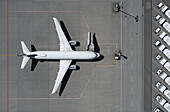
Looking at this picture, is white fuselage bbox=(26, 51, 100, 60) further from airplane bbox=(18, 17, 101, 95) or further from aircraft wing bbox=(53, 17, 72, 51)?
aircraft wing bbox=(53, 17, 72, 51)

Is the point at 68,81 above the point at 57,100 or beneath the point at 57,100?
above

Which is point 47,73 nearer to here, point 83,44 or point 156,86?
point 83,44

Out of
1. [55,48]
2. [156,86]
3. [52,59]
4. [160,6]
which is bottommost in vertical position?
[156,86]

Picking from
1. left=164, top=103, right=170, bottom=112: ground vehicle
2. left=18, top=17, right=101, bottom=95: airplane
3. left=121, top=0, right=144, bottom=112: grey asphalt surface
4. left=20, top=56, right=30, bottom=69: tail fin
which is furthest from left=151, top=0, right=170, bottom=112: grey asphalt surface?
left=20, top=56, right=30, bottom=69: tail fin

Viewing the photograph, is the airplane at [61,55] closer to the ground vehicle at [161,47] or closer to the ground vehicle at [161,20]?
the ground vehicle at [161,47]

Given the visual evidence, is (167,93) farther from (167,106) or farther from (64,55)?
(64,55)

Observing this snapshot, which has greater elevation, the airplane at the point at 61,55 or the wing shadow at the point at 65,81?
the airplane at the point at 61,55

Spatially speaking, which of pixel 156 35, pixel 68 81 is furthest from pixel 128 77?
pixel 68 81

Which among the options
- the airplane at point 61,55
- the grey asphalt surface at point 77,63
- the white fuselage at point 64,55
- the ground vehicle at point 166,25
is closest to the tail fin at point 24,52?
the airplane at point 61,55
